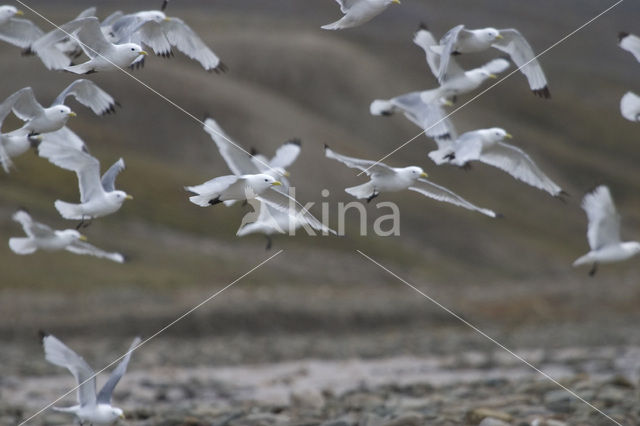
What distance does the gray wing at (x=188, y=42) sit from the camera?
10781 mm

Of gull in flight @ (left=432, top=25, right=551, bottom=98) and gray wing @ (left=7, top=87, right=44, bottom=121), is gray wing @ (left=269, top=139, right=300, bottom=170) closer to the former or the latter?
gull in flight @ (left=432, top=25, right=551, bottom=98)

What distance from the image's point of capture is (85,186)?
397 inches

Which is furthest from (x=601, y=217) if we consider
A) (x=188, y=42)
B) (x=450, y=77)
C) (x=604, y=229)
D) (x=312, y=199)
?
(x=312, y=199)

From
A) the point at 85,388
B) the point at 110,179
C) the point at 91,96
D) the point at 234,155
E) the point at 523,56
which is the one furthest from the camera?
the point at 234,155

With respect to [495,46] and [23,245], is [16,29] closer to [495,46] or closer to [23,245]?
[23,245]

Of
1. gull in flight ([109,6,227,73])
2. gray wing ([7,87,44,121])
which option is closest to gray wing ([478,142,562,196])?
gull in flight ([109,6,227,73])

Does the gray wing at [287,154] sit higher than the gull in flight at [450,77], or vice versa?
the gull in flight at [450,77]

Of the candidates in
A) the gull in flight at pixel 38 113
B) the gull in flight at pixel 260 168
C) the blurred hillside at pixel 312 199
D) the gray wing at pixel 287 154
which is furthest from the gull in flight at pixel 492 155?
the blurred hillside at pixel 312 199

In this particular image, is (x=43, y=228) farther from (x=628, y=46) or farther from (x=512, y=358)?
(x=512, y=358)

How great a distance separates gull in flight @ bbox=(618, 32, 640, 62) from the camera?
985 centimetres

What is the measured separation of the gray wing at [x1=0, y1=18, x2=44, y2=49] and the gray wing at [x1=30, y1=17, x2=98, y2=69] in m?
0.40

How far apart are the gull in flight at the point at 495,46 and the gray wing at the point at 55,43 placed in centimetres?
332

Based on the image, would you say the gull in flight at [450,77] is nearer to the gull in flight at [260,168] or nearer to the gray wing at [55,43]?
the gull in flight at [260,168]

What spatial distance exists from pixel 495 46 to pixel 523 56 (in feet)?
1.34
